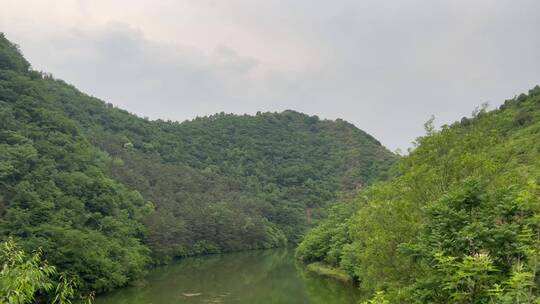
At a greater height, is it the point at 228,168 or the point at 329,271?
the point at 228,168

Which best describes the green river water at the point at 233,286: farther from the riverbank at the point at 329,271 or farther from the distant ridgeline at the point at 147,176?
the distant ridgeline at the point at 147,176

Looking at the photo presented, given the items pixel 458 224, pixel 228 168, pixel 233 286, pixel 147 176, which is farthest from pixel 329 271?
pixel 228 168

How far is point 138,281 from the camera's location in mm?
49906

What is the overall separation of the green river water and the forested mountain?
5950 mm

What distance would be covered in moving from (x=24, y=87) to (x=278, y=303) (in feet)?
144

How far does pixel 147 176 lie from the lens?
9556 cm

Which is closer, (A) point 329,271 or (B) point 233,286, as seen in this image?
(B) point 233,286

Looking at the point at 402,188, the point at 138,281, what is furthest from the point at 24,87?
the point at 402,188

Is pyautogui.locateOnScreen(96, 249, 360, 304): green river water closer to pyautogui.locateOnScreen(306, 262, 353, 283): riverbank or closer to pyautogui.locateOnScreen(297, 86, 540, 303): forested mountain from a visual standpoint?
pyautogui.locateOnScreen(306, 262, 353, 283): riverbank

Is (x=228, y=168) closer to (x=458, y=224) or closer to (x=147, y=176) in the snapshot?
(x=147, y=176)

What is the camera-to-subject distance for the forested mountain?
12438mm

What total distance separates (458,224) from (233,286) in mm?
35210

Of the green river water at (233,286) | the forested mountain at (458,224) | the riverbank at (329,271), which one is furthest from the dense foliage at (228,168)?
the forested mountain at (458,224)

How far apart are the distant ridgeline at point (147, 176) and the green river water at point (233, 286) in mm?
3106
